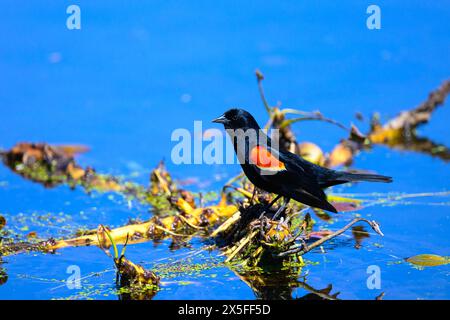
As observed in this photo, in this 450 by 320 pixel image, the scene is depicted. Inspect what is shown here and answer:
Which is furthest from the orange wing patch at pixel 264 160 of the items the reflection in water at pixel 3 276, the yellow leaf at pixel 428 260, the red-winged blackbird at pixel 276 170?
the reflection in water at pixel 3 276

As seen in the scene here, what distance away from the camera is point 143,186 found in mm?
7062

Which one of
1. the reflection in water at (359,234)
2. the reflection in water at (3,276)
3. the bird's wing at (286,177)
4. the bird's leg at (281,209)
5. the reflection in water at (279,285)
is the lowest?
the reflection in water at (279,285)

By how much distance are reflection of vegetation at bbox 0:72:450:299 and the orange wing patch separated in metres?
0.30

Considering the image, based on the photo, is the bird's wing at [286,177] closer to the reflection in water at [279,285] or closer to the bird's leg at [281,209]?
the bird's leg at [281,209]

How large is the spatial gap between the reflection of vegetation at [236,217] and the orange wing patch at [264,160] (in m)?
0.30

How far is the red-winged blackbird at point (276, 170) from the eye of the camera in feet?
17.4

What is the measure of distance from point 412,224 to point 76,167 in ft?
10.0

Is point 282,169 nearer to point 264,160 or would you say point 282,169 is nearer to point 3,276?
point 264,160

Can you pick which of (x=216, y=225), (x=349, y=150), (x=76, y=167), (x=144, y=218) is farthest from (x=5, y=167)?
(x=349, y=150)

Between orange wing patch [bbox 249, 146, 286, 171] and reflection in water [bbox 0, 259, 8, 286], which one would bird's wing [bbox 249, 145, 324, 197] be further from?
reflection in water [bbox 0, 259, 8, 286]

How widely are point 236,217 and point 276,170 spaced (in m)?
0.45

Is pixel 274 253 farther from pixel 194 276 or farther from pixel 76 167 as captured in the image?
pixel 76 167

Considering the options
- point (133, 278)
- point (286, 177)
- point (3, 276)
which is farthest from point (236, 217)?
point (3, 276)
